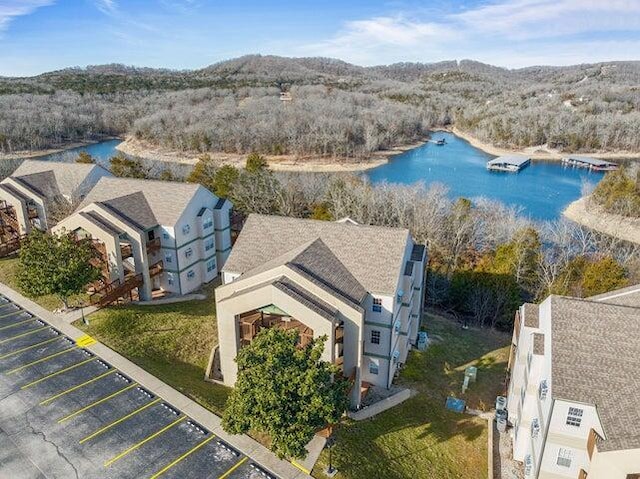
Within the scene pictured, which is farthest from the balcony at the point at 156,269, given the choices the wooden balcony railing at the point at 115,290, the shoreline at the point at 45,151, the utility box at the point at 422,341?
the shoreline at the point at 45,151

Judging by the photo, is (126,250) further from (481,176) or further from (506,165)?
(506,165)

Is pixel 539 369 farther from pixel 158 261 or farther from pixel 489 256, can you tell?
pixel 158 261

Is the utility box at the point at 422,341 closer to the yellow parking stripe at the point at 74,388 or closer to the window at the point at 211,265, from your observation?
the window at the point at 211,265

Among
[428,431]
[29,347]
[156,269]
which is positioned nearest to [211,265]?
[156,269]

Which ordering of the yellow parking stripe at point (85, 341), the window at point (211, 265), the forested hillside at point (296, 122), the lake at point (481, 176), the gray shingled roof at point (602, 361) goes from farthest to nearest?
1. the forested hillside at point (296, 122)
2. the lake at point (481, 176)
3. the window at point (211, 265)
4. the yellow parking stripe at point (85, 341)
5. the gray shingled roof at point (602, 361)

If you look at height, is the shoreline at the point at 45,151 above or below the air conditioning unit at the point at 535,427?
above
